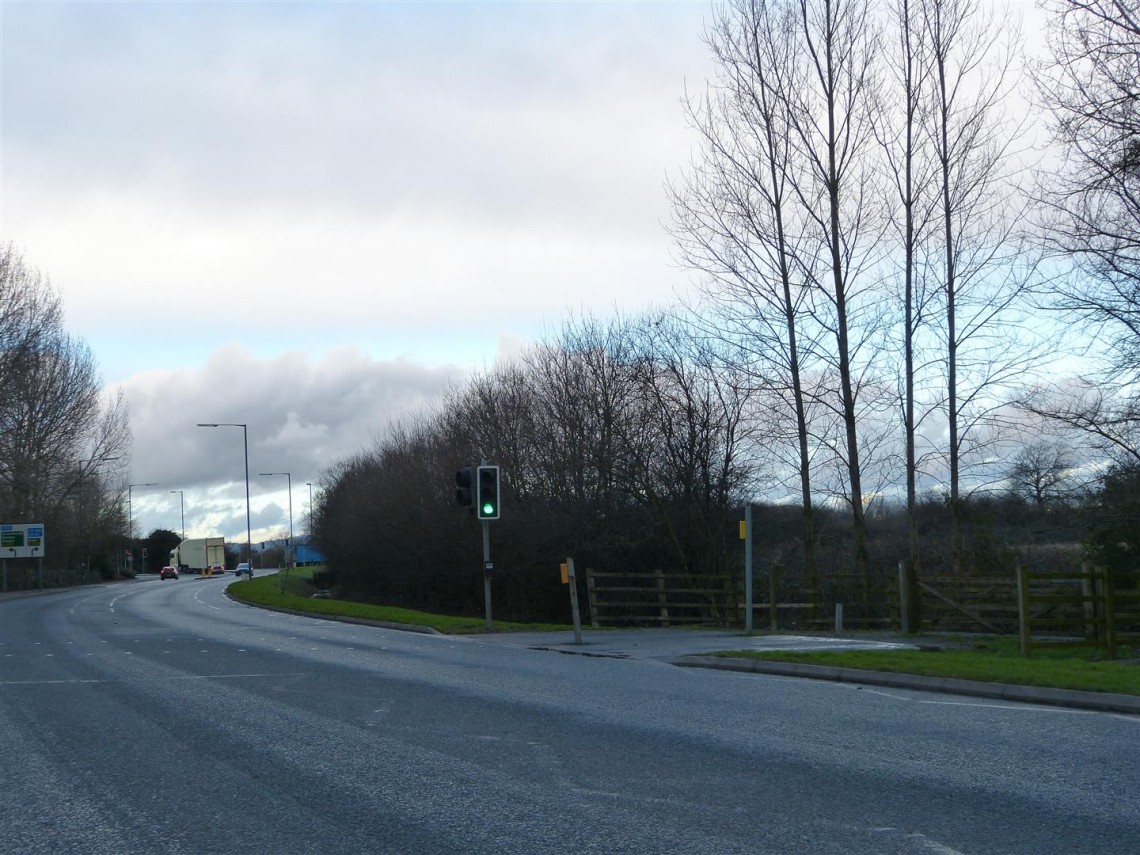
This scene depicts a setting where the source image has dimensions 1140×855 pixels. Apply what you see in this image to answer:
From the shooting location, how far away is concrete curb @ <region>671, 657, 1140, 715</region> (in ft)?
38.8

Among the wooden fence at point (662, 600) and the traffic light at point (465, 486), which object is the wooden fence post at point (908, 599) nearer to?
the wooden fence at point (662, 600)

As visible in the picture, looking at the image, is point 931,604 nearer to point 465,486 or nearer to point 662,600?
point 662,600

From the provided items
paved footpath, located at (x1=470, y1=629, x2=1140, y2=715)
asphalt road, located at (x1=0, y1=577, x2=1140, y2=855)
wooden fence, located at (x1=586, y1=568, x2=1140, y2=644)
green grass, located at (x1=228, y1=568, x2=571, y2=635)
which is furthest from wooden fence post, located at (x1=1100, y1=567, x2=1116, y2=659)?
green grass, located at (x1=228, y1=568, x2=571, y2=635)

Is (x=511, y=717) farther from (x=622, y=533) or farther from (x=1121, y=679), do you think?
(x=622, y=533)

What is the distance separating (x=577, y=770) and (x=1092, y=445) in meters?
16.9

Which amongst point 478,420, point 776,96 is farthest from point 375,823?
point 478,420

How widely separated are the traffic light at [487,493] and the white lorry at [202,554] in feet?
323

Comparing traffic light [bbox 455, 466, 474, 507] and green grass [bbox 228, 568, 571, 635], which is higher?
traffic light [bbox 455, 466, 474, 507]

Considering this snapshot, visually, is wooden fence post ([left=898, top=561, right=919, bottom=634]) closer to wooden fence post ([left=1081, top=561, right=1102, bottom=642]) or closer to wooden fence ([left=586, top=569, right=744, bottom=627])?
wooden fence post ([left=1081, top=561, right=1102, bottom=642])

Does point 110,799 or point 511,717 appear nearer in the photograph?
point 110,799

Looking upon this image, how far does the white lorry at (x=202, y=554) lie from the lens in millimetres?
117812

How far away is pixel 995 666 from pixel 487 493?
12617mm

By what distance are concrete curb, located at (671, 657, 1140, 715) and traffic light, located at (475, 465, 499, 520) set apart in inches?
326

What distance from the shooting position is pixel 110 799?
7688 mm
